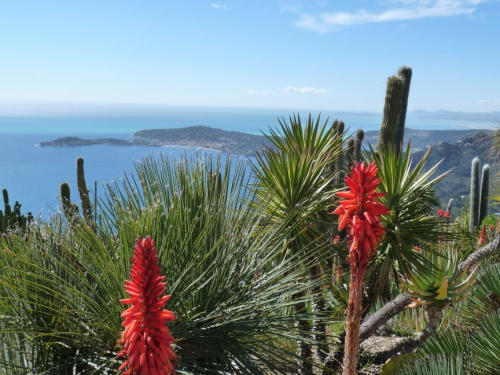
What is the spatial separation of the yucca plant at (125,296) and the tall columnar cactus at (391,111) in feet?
12.4

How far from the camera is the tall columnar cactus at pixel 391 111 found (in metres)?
6.92

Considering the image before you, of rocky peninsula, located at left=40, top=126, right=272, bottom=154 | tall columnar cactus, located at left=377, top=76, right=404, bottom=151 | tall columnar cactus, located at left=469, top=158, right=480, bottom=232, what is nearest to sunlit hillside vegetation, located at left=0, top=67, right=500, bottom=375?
tall columnar cactus, located at left=377, top=76, right=404, bottom=151

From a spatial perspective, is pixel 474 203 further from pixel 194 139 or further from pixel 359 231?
pixel 194 139

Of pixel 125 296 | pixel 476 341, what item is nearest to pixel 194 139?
pixel 476 341

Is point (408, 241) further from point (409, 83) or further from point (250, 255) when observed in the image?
point (409, 83)

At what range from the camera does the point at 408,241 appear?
492 centimetres

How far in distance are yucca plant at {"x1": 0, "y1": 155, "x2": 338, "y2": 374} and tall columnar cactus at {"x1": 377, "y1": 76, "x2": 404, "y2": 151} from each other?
149 inches

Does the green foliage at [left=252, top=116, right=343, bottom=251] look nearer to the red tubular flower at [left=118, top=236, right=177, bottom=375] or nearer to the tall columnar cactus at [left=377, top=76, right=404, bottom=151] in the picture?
the tall columnar cactus at [left=377, top=76, right=404, bottom=151]

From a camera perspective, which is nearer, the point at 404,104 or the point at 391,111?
the point at 391,111

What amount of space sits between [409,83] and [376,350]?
4.69m

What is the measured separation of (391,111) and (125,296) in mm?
5370

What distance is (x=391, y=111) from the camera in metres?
6.94

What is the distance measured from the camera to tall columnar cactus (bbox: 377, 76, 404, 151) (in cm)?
692

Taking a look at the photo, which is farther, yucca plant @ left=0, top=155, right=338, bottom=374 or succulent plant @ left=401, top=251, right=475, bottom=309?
succulent plant @ left=401, top=251, right=475, bottom=309
